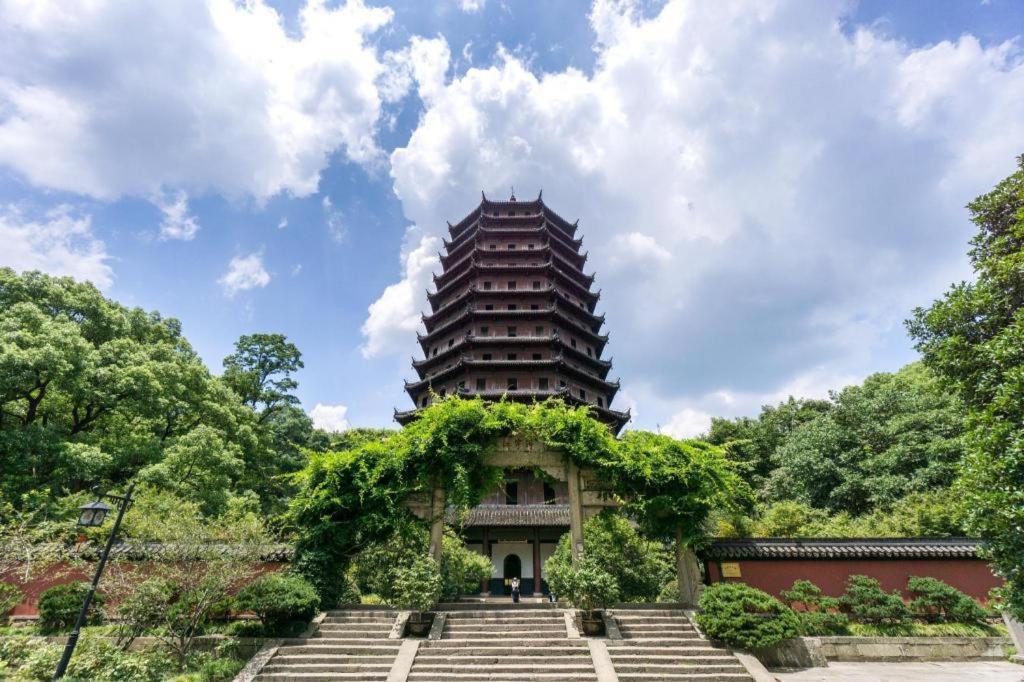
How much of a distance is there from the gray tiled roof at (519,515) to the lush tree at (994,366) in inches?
536

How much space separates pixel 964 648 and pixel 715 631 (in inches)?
243

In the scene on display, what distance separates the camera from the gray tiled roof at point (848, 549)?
40.4 feet

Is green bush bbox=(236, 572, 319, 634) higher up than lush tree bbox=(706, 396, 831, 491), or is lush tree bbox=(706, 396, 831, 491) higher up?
lush tree bbox=(706, 396, 831, 491)

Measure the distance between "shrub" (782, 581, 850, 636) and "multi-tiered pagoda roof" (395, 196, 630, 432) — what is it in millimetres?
12166

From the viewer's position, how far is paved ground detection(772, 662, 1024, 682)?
8.41 meters

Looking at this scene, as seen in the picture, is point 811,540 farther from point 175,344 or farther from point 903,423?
point 175,344

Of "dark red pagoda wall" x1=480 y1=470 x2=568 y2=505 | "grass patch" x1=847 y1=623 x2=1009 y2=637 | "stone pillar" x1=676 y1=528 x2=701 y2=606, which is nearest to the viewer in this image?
"grass patch" x1=847 y1=623 x2=1009 y2=637


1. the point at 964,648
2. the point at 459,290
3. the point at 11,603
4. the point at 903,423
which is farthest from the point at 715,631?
the point at 459,290

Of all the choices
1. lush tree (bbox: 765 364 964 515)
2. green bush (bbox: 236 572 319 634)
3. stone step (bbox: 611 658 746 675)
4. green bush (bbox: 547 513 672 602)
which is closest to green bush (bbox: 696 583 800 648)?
stone step (bbox: 611 658 746 675)

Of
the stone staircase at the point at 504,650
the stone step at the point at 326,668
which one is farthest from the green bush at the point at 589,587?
the stone step at the point at 326,668

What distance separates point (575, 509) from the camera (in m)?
12.2

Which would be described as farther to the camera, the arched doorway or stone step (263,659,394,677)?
the arched doorway

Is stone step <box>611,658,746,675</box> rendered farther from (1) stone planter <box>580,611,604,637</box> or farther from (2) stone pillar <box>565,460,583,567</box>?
(2) stone pillar <box>565,460,583,567</box>

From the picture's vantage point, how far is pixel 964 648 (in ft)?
33.9
